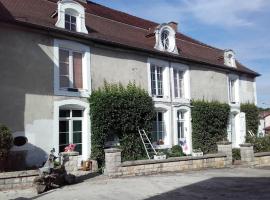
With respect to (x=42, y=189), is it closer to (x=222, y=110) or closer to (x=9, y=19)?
(x=9, y=19)

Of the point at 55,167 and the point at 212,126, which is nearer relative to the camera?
the point at 55,167

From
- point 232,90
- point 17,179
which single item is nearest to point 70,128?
point 17,179

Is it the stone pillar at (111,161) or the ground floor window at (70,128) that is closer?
the stone pillar at (111,161)

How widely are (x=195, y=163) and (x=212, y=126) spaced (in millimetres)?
5849

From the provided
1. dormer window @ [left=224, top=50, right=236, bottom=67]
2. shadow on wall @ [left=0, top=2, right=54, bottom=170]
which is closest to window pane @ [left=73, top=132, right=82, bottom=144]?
shadow on wall @ [left=0, top=2, right=54, bottom=170]

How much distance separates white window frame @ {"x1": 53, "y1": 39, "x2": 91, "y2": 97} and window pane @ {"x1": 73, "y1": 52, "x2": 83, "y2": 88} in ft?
0.41

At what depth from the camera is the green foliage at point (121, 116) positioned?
15070 millimetres

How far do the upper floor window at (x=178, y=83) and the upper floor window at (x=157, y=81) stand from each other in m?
1.06

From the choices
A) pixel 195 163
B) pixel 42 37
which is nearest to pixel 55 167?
pixel 42 37

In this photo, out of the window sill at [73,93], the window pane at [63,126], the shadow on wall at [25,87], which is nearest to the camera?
the shadow on wall at [25,87]

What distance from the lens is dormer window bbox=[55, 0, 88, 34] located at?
14.8 metres

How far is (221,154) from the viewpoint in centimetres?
1659

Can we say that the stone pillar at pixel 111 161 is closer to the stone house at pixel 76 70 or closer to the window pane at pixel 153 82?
the stone house at pixel 76 70

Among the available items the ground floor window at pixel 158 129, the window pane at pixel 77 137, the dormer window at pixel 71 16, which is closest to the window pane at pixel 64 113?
the window pane at pixel 77 137
